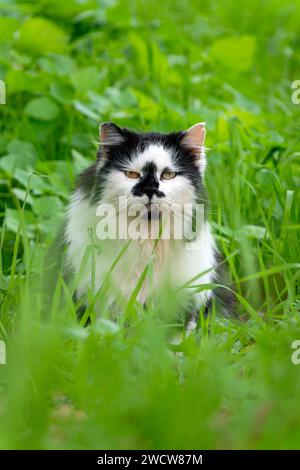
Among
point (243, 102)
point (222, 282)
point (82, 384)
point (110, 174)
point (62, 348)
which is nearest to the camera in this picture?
point (82, 384)

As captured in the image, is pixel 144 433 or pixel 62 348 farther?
pixel 62 348

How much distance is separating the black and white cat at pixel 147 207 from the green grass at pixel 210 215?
0.18 meters

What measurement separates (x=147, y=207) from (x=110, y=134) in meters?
0.37

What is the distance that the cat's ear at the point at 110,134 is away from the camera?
3133 millimetres

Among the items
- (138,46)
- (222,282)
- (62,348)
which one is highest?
(138,46)

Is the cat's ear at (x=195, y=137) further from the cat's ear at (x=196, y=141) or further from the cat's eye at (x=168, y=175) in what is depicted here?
the cat's eye at (x=168, y=175)

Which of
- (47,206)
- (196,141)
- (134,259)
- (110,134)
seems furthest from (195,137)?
(47,206)

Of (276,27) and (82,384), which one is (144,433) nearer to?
(82,384)

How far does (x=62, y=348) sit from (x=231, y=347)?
1.94 ft

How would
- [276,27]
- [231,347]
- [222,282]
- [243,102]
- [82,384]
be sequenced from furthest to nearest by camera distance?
[276,27] < [243,102] < [222,282] < [231,347] < [82,384]

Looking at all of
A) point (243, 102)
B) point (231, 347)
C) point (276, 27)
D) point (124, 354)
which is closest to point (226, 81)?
point (243, 102)

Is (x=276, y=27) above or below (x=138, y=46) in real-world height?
above

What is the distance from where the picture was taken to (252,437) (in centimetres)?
204

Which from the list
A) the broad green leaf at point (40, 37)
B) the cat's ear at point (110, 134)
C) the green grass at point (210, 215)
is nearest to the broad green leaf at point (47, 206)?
the green grass at point (210, 215)
